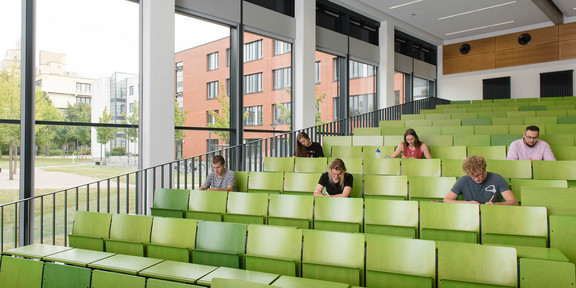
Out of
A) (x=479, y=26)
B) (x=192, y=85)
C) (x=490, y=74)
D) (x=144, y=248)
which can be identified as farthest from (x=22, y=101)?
(x=490, y=74)

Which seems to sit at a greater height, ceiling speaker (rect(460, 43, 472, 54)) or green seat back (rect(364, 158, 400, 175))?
ceiling speaker (rect(460, 43, 472, 54))

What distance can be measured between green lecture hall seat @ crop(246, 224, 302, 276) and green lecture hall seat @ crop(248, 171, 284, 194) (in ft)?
5.55

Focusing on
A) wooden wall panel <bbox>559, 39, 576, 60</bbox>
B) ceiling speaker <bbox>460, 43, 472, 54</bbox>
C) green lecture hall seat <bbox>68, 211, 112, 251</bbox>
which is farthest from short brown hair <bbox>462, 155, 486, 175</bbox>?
ceiling speaker <bbox>460, 43, 472, 54</bbox>

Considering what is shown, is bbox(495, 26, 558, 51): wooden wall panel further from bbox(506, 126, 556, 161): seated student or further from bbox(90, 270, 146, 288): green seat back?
bbox(90, 270, 146, 288): green seat back

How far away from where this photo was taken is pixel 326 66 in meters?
9.51

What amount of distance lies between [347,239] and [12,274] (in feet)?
8.33

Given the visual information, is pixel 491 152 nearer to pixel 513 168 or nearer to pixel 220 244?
pixel 513 168

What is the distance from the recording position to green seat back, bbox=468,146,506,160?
490 cm

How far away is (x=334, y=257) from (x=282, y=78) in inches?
242

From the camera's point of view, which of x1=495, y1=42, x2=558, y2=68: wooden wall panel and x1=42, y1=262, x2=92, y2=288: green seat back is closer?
x1=42, y1=262, x2=92, y2=288: green seat back

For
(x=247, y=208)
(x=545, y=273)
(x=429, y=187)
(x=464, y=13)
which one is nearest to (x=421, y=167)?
(x=429, y=187)

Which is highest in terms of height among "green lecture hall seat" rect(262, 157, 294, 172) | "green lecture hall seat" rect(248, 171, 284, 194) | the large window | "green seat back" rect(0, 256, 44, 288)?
the large window

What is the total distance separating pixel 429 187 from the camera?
3.91m

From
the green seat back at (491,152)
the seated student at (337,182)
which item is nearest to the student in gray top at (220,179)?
the seated student at (337,182)
